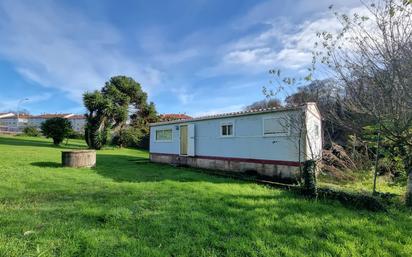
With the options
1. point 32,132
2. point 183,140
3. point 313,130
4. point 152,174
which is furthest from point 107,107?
point 32,132

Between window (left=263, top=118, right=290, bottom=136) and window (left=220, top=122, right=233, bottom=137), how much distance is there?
1897mm

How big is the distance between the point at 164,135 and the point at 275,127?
814cm

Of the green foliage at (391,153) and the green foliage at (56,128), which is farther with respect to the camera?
the green foliage at (56,128)

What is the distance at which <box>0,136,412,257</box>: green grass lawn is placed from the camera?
3.44 metres

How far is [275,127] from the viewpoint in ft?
33.0

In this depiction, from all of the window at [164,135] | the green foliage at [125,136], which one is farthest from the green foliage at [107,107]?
the window at [164,135]

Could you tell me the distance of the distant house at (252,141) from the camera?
9.35m

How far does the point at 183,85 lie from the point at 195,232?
63.2 ft

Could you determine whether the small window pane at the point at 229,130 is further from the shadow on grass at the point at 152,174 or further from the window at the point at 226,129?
Result: the shadow on grass at the point at 152,174

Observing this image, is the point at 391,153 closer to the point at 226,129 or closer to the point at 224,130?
the point at 226,129

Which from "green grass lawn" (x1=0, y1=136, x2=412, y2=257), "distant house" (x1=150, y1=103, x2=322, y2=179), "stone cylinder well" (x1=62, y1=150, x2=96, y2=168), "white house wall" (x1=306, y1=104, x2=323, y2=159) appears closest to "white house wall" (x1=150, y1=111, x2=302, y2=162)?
"distant house" (x1=150, y1=103, x2=322, y2=179)

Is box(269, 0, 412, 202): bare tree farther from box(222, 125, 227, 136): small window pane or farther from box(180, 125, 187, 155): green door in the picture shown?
box(180, 125, 187, 155): green door

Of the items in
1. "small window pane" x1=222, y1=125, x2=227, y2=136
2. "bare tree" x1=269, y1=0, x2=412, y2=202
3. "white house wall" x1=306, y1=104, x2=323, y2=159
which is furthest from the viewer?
"small window pane" x1=222, y1=125, x2=227, y2=136

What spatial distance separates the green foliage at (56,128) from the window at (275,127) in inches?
832
